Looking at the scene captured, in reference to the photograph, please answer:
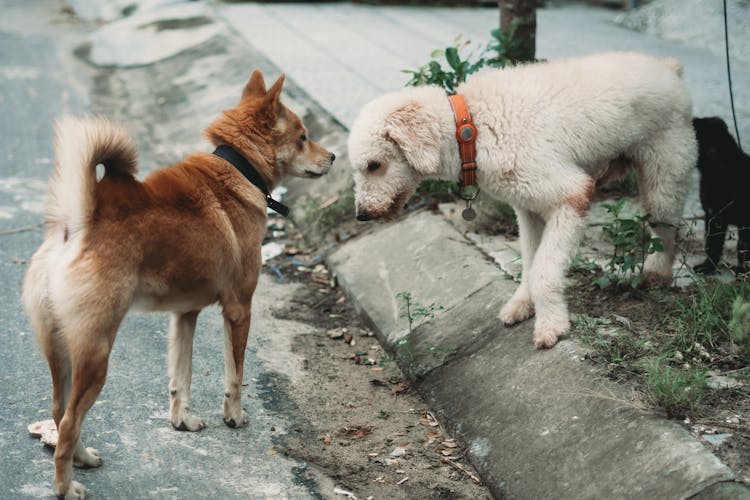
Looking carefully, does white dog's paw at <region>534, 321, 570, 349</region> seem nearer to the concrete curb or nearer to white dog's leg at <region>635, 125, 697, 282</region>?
the concrete curb

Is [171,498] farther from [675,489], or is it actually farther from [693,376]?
[693,376]

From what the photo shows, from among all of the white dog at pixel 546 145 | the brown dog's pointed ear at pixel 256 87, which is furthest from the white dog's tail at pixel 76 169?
the white dog at pixel 546 145

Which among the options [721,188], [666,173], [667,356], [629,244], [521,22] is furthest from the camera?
[521,22]

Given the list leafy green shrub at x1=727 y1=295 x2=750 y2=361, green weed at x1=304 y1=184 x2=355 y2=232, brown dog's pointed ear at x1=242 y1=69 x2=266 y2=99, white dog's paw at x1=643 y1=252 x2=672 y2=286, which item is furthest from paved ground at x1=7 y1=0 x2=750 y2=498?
brown dog's pointed ear at x1=242 y1=69 x2=266 y2=99

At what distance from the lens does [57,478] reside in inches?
132

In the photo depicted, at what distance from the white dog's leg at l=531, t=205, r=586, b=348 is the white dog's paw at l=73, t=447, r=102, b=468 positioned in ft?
7.05

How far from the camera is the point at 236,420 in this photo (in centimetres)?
415

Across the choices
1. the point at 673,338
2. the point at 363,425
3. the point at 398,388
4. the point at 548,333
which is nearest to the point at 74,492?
the point at 363,425

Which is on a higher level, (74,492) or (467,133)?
(467,133)

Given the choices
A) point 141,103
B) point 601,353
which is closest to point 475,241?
point 601,353

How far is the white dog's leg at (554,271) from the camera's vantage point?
420cm

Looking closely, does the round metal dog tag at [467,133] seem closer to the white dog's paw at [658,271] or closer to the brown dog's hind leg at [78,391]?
the white dog's paw at [658,271]

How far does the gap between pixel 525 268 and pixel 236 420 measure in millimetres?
1768

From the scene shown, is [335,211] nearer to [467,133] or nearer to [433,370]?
[433,370]
